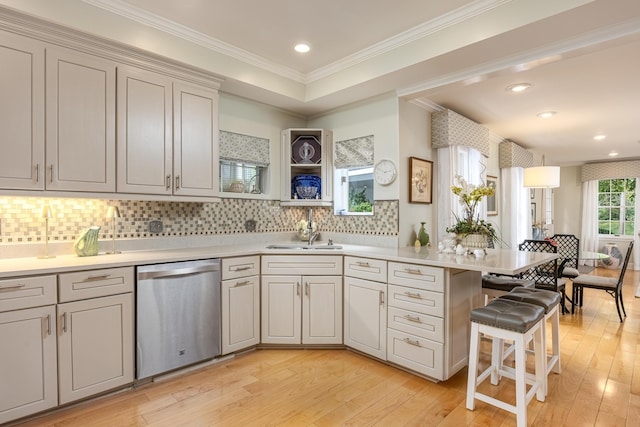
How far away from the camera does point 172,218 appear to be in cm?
312

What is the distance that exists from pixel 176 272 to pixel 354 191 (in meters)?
2.08

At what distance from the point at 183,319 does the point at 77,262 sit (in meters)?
0.81

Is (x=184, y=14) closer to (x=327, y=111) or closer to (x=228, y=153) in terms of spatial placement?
(x=228, y=153)

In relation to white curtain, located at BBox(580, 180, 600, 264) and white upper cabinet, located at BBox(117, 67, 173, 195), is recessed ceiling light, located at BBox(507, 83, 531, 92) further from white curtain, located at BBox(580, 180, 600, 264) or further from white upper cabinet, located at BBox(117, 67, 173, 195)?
white curtain, located at BBox(580, 180, 600, 264)

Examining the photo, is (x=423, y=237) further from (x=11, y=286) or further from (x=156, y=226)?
(x=11, y=286)

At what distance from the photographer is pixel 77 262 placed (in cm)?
222

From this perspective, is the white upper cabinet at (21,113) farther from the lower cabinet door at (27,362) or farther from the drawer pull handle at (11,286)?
the lower cabinet door at (27,362)

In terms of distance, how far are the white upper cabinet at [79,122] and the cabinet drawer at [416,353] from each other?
7.96 ft

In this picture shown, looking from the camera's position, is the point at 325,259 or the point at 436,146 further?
the point at 436,146

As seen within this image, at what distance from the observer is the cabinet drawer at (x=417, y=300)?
2439mm

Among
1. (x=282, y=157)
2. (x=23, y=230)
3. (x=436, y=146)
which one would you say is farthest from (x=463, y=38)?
(x=23, y=230)

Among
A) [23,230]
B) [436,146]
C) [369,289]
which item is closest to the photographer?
[23,230]

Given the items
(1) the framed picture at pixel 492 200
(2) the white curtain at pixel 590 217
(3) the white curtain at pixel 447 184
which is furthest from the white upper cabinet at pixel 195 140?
(2) the white curtain at pixel 590 217

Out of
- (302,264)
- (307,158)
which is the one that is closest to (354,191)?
(307,158)
